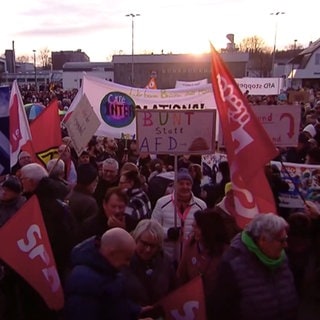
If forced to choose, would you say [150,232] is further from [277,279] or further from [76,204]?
[76,204]

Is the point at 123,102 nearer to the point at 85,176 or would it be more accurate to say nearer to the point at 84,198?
the point at 85,176

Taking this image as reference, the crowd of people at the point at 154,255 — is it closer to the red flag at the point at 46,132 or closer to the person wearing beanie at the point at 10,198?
the person wearing beanie at the point at 10,198

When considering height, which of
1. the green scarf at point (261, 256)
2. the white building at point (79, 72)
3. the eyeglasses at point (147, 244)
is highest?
the green scarf at point (261, 256)

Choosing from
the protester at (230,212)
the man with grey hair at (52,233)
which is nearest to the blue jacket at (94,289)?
the man with grey hair at (52,233)

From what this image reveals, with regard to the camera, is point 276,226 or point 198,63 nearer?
point 276,226

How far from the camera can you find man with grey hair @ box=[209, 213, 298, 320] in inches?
120

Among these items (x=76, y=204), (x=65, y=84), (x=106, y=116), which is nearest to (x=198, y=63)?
(x=65, y=84)

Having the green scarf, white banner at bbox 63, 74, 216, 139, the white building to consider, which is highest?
white banner at bbox 63, 74, 216, 139

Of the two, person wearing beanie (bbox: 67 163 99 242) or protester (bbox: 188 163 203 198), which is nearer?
person wearing beanie (bbox: 67 163 99 242)

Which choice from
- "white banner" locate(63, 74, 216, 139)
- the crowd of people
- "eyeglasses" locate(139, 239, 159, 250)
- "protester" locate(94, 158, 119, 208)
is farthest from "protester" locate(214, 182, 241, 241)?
"white banner" locate(63, 74, 216, 139)

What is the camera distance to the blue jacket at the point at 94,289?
268cm

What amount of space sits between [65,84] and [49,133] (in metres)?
64.6

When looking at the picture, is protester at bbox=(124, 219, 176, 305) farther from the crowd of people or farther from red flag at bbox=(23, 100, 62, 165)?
red flag at bbox=(23, 100, 62, 165)

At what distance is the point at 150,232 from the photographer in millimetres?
3396
